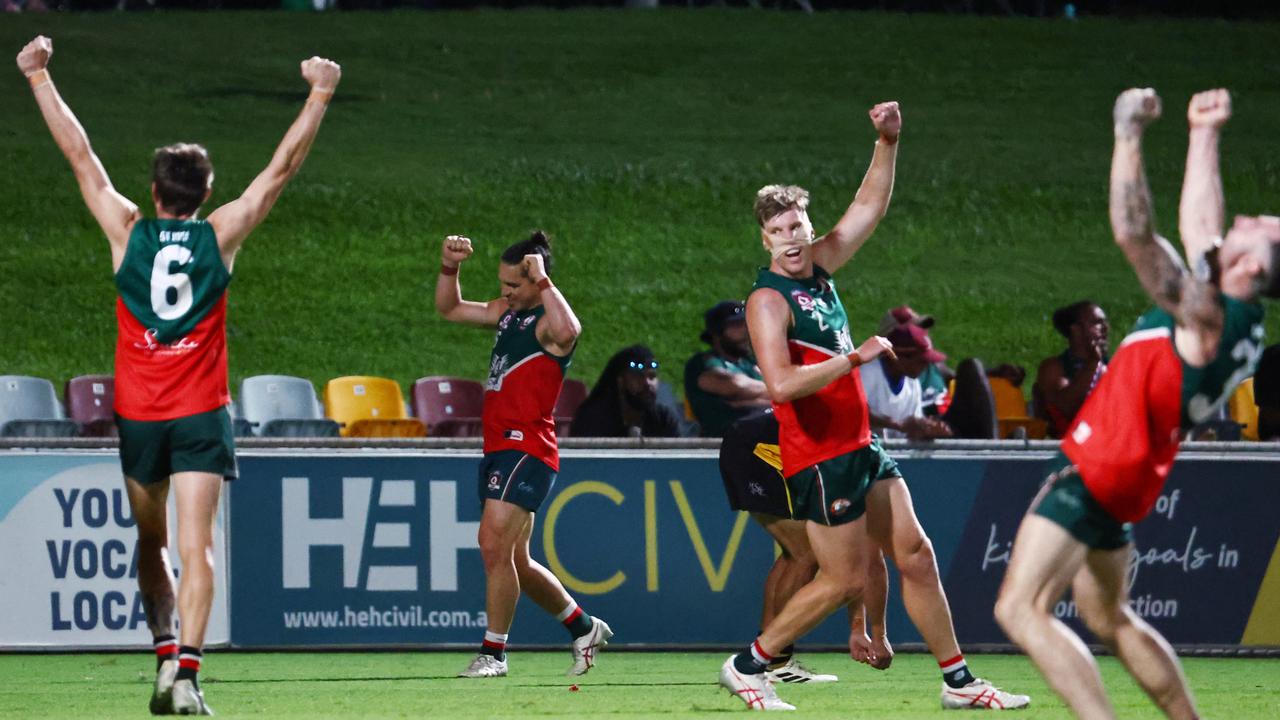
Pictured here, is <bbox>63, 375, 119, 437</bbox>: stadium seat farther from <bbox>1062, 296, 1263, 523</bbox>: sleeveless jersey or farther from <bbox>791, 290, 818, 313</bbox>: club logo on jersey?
<bbox>1062, 296, 1263, 523</bbox>: sleeveless jersey

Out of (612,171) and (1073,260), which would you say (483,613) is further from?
(612,171)

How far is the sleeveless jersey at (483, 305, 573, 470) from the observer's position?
31.4 feet

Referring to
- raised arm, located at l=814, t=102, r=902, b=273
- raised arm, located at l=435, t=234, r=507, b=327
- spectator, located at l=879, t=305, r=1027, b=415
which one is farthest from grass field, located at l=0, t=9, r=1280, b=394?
raised arm, located at l=814, t=102, r=902, b=273

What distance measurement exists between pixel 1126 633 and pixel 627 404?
23.1 ft

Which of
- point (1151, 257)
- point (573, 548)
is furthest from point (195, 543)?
point (573, 548)

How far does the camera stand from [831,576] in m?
7.76

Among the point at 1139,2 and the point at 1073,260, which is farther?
the point at 1139,2

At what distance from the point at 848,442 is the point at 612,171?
78.3 ft

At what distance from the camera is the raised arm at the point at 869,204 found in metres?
8.16

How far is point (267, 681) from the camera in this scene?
31.5ft

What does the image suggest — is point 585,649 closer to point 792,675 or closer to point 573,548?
point 792,675

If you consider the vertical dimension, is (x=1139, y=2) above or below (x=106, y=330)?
above

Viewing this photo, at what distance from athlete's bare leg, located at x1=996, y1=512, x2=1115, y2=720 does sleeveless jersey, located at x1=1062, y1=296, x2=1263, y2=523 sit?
20 cm

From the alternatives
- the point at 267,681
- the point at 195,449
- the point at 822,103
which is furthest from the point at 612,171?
the point at 195,449
